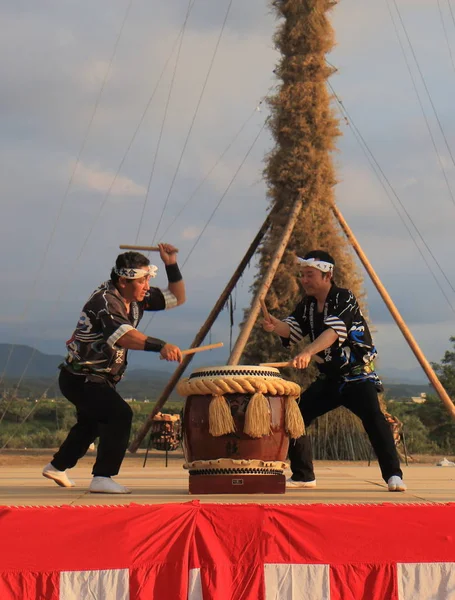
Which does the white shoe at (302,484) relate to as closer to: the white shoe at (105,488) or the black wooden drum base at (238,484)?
the black wooden drum base at (238,484)

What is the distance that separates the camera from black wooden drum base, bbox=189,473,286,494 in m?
5.41

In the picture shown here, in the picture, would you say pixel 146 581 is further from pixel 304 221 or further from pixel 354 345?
pixel 304 221

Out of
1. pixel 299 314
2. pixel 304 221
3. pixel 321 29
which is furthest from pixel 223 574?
pixel 321 29

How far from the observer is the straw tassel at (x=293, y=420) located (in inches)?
219

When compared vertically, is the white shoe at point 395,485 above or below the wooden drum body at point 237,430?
below

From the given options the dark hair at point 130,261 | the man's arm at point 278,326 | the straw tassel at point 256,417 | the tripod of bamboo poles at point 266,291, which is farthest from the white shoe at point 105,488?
the tripod of bamboo poles at point 266,291

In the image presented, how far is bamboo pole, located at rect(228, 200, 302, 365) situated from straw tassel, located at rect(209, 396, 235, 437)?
6.15m

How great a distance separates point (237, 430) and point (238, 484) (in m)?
0.31

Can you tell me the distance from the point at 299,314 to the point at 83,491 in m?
1.77

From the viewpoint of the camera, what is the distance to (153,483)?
6500mm

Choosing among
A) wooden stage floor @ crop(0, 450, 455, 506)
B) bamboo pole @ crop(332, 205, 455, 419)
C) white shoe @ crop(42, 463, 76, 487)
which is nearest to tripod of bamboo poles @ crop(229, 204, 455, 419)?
bamboo pole @ crop(332, 205, 455, 419)

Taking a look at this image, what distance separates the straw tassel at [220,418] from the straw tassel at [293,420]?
367 millimetres

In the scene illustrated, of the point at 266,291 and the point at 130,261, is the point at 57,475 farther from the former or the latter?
the point at 266,291

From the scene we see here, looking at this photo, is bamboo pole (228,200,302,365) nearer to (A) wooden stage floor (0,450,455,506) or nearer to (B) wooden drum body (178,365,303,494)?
(A) wooden stage floor (0,450,455,506)
